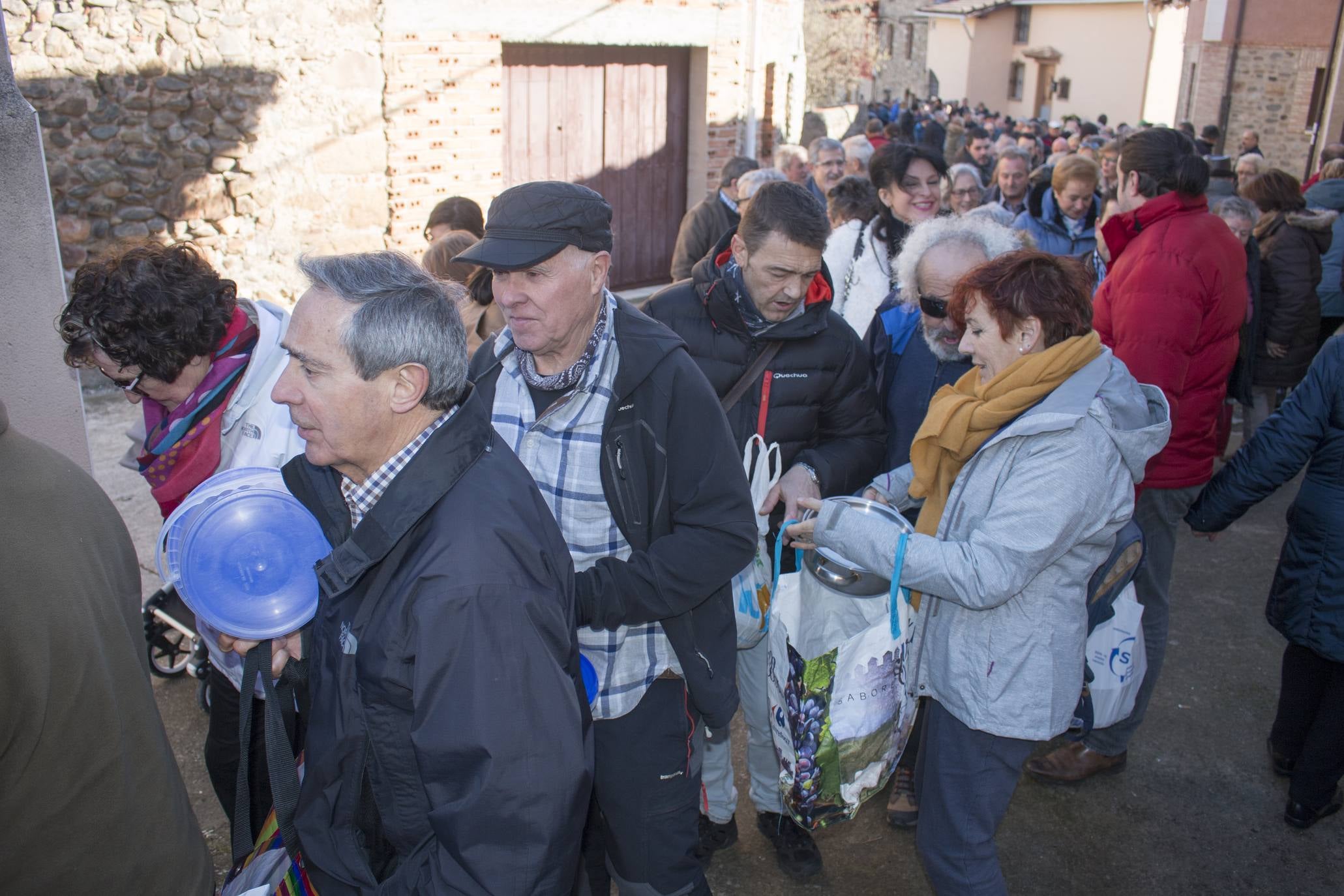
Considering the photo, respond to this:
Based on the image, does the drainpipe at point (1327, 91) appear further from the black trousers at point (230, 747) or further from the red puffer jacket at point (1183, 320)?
the black trousers at point (230, 747)

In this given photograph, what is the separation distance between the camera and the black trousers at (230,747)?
2580 mm

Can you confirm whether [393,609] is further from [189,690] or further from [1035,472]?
[189,690]

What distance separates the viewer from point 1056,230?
5738 millimetres

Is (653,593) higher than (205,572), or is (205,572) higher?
(205,572)

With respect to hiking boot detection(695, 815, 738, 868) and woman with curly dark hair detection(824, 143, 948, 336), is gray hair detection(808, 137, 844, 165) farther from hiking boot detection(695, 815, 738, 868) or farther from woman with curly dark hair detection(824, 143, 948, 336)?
hiking boot detection(695, 815, 738, 868)

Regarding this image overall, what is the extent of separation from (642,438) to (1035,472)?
0.93m

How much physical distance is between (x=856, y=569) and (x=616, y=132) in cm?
748

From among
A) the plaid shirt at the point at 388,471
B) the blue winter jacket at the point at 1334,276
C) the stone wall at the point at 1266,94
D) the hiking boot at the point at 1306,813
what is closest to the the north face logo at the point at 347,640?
the plaid shirt at the point at 388,471

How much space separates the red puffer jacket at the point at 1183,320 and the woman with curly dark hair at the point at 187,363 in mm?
2856

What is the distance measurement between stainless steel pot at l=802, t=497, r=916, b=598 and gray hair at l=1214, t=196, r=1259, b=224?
168 inches

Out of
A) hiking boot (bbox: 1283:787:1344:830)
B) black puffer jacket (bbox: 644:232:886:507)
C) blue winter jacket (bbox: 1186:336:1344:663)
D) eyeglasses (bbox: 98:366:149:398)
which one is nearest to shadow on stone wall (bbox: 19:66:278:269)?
eyeglasses (bbox: 98:366:149:398)

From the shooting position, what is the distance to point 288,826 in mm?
1827

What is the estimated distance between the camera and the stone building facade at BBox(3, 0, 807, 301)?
21.5 ft

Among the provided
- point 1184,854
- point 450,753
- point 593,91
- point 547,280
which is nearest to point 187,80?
point 593,91
